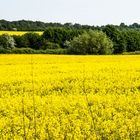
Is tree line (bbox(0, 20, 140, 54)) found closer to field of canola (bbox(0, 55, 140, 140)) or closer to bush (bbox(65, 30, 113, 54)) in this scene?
bush (bbox(65, 30, 113, 54))

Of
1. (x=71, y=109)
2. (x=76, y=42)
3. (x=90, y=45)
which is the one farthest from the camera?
(x=90, y=45)

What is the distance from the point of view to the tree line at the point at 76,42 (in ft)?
187

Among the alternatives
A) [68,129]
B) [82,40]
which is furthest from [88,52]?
[68,129]

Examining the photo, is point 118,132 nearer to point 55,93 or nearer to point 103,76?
point 55,93

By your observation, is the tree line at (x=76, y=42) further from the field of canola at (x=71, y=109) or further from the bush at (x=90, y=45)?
the field of canola at (x=71, y=109)

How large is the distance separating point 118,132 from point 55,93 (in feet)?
21.6

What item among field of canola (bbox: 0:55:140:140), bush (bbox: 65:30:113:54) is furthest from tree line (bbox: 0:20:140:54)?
field of canola (bbox: 0:55:140:140)

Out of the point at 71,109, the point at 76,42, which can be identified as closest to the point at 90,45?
the point at 76,42

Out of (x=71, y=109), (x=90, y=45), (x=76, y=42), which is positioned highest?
(x=76, y=42)

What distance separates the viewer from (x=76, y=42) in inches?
2239

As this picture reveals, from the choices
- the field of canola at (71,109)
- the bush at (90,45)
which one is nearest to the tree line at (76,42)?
the bush at (90,45)

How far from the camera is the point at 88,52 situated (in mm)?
57000

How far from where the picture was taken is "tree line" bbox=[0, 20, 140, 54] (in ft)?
187

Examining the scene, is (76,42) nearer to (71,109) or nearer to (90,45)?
(90,45)
